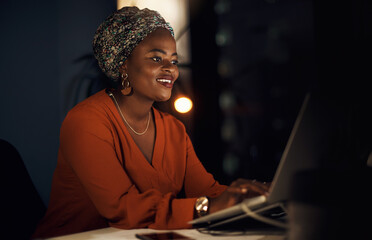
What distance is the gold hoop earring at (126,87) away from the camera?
1.62 metres

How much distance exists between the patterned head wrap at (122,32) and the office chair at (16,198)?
22.6 inches

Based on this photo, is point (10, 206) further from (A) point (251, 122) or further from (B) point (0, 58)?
(A) point (251, 122)

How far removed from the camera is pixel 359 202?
682 mm

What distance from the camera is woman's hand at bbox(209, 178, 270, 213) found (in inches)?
40.1

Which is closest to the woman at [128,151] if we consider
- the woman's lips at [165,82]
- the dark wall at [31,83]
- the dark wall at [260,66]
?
the woman's lips at [165,82]

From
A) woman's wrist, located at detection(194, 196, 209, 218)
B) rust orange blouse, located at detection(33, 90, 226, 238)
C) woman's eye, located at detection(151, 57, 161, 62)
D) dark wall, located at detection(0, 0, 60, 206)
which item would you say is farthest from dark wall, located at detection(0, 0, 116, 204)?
woman's wrist, located at detection(194, 196, 209, 218)

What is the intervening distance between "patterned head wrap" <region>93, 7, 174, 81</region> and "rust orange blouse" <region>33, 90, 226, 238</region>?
0.64ft

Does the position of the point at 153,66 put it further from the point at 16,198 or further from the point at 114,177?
the point at 16,198

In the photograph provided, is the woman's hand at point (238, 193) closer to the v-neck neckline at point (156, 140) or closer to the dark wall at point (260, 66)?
the v-neck neckline at point (156, 140)

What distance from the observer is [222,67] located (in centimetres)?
205

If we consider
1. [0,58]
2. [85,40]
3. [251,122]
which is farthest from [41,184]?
[251,122]

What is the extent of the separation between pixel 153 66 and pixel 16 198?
77 centimetres

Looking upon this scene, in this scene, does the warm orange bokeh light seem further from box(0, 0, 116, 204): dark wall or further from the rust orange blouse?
box(0, 0, 116, 204): dark wall

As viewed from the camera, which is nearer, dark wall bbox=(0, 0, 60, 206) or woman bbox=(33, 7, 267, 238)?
woman bbox=(33, 7, 267, 238)
